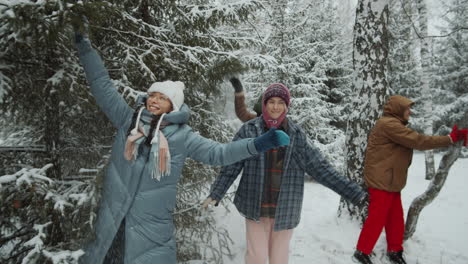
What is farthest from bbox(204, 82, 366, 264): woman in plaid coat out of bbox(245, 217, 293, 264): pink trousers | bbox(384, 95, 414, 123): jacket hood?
bbox(384, 95, 414, 123): jacket hood

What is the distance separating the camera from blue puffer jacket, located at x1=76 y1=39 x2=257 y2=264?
2244 mm

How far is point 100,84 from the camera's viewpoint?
7.84 feet

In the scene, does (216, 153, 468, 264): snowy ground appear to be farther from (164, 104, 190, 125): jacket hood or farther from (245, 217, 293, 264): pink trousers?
(164, 104, 190, 125): jacket hood

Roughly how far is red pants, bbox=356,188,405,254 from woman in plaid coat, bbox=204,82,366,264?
1203 millimetres

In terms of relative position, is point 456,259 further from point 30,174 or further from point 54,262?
point 30,174

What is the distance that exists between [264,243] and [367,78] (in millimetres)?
3344

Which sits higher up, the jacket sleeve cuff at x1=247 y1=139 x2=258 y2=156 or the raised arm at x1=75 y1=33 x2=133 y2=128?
the raised arm at x1=75 y1=33 x2=133 y2=128

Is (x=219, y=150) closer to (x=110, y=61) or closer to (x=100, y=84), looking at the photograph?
(x=100, y=84)

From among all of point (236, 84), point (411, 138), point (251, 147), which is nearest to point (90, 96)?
point (251, 147)

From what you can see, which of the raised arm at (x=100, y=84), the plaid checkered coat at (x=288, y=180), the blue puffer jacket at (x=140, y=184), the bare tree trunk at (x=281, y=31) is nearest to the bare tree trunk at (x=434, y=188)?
the plaid checkered coat at (x=288, y=180)

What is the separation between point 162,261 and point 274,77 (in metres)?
9.25

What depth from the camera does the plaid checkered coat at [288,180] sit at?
2809mm

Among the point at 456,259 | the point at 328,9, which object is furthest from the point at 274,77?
the point at 456,259

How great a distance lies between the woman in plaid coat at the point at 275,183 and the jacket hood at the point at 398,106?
4.83 feet
